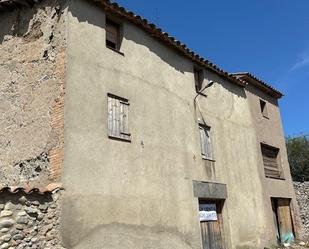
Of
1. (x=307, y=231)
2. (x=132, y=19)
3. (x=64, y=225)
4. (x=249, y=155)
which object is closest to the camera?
(x=64, y=225)

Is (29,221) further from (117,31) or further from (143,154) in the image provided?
(117,31)

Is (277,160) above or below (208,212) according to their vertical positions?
above

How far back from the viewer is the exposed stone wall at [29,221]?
8.12m

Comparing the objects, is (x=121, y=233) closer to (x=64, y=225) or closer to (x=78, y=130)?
(x=64, y=225)

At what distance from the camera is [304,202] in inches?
828

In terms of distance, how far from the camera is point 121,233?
32.8 feet

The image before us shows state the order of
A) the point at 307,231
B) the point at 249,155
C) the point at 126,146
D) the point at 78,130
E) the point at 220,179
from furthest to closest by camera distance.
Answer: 1. the point at 307,231
2. the point at 249,155
3. the point at 220,179
4. the point at 126,146
5. the point at 78,130

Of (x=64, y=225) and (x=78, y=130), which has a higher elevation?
(x=78, y=130)

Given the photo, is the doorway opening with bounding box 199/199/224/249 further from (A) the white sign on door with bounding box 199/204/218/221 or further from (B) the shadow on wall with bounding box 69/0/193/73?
(B) the shadow on wall with bounding box 69/0/193/73

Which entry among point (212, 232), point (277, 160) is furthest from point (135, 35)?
point (277, 160)

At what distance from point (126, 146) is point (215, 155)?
4.86 meters

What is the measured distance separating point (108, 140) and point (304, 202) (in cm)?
1462

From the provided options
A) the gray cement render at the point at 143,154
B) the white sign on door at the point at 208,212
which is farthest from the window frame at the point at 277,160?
the white sign on door at the point at 208,212

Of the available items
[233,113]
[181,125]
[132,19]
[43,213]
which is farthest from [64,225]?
[233,113]
